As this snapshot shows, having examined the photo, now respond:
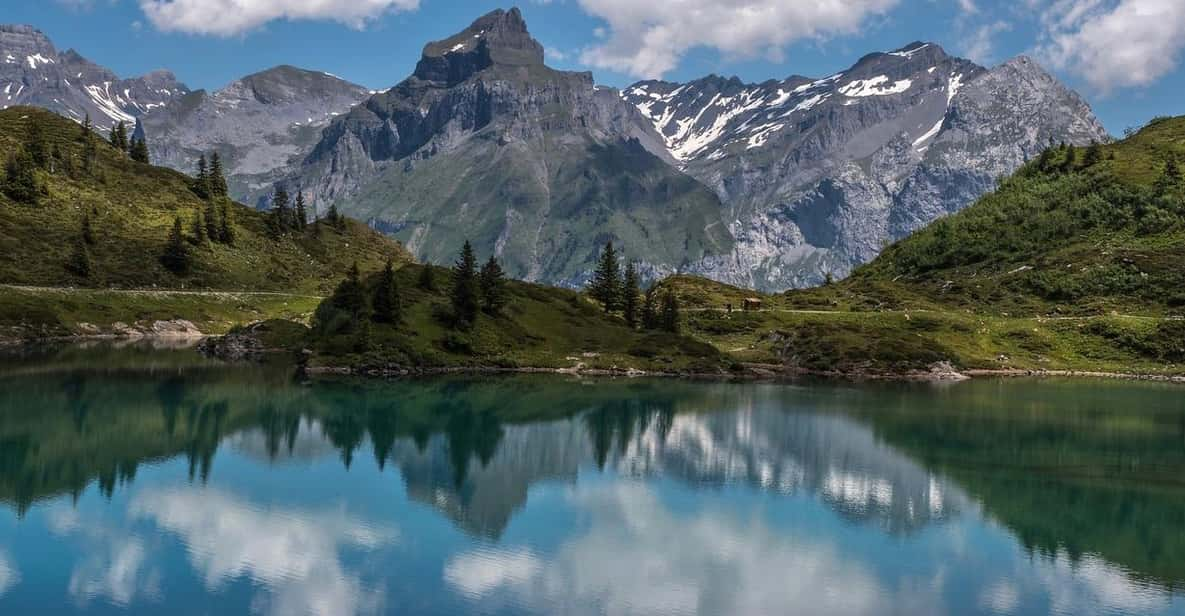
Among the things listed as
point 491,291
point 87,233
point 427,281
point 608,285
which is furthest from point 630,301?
point 87,233

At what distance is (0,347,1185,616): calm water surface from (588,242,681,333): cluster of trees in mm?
54357

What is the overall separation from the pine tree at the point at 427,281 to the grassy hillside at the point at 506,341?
0.90 m

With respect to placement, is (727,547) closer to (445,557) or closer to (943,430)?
(445,557)

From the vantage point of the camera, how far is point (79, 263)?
184375 mm

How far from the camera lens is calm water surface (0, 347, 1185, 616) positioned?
43719mm

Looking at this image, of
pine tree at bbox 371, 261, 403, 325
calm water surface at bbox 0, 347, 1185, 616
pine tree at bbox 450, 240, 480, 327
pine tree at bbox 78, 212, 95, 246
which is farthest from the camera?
pine tree at bbox 78, 212, 95, 246

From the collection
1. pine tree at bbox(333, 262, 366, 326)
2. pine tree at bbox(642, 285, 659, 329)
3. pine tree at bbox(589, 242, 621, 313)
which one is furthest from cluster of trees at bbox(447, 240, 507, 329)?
pine tree at bbox(589, 242, 621, 313)

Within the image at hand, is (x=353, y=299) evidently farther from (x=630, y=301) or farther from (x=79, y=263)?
(x=79, y=263)

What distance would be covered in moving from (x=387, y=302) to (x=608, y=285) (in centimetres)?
5760

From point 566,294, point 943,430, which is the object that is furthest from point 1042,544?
point 566,294

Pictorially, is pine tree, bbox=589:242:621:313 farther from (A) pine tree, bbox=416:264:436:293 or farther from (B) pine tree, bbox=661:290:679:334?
(A) pine tree, bbox=416:264:436:293

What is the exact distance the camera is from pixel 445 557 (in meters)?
48.6

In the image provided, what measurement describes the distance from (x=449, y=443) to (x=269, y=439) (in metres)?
16.0

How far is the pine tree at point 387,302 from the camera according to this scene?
136 metres
